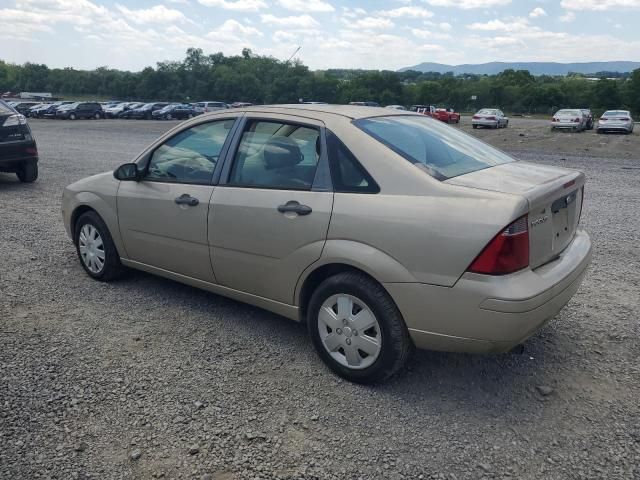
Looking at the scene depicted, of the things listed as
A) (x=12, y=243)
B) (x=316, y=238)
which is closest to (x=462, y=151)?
(x=316, y=238)

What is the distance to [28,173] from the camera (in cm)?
1094

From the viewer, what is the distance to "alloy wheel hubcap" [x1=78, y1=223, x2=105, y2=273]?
16.6 ft

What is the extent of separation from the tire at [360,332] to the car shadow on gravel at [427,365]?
0.42 feet

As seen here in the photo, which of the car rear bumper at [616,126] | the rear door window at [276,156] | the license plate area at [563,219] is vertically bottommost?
the car rear bumper at [616,126]

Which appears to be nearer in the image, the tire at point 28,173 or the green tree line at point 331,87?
the tire at point 28,173

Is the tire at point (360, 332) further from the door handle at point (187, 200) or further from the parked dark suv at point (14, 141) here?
the parked dark suv at point (14, 141)

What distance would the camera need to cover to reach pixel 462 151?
3.87m

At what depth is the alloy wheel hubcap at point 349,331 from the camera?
3.28 m

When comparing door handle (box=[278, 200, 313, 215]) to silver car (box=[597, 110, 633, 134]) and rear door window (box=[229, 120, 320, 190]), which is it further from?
silver car (box=[597, 110, 633, 134])

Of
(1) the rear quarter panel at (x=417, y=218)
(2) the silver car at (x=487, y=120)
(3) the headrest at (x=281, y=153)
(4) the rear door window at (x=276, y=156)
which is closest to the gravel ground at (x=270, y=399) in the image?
(1) the rear quarter panel at (x=417, y=218)

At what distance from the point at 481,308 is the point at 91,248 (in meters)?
3.74

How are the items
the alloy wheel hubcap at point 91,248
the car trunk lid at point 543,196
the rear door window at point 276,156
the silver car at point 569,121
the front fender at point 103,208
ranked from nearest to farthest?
the car trunk lid at point 543,196, the rear door window at point 276,156, the front fender at point 103,208, the alloy wheel hubcap at point 91,248, the silver car at point 569,121

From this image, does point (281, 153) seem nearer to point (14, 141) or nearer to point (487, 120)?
point (14, 141)

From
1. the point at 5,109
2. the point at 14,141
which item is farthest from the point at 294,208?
the point at 5,109
